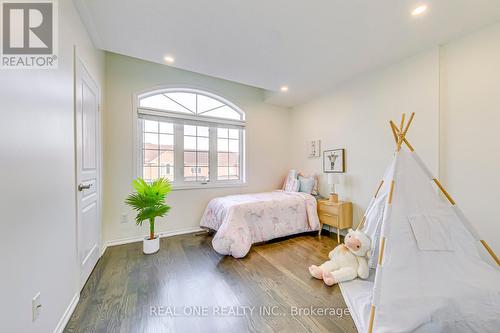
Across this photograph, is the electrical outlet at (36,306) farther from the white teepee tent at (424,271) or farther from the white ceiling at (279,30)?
the white ceiling at (279,30)

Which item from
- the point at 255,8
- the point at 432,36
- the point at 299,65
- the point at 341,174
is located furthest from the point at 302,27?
the point at 341,174

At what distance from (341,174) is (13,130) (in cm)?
360

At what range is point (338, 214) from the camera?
2.92m

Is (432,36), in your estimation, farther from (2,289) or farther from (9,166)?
(2,289)

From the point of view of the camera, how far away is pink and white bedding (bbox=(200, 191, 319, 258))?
2416mm

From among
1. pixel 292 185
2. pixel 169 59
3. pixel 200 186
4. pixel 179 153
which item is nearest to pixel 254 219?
pixel 200 186

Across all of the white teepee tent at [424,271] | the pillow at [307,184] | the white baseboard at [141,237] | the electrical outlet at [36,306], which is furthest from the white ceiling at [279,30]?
the white baseboard at [141,237]

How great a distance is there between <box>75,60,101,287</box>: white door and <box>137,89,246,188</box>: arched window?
74cm

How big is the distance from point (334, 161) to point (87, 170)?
3448mm

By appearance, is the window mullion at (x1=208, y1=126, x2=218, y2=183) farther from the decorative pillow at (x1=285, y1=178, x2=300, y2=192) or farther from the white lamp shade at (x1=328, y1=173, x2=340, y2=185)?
the white lamp shade at (x1=328, y1=173, x2=340, y2=185)

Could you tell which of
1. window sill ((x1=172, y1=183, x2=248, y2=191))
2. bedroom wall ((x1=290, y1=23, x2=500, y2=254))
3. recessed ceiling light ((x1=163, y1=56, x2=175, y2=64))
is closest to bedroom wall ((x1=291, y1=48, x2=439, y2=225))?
bedroom wall ((x1=290, y1=23, x2=500, y2=254))

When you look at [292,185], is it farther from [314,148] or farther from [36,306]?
[36,306]

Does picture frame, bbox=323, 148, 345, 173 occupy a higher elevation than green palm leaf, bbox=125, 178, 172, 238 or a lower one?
higher

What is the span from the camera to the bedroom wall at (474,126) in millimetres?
1854
